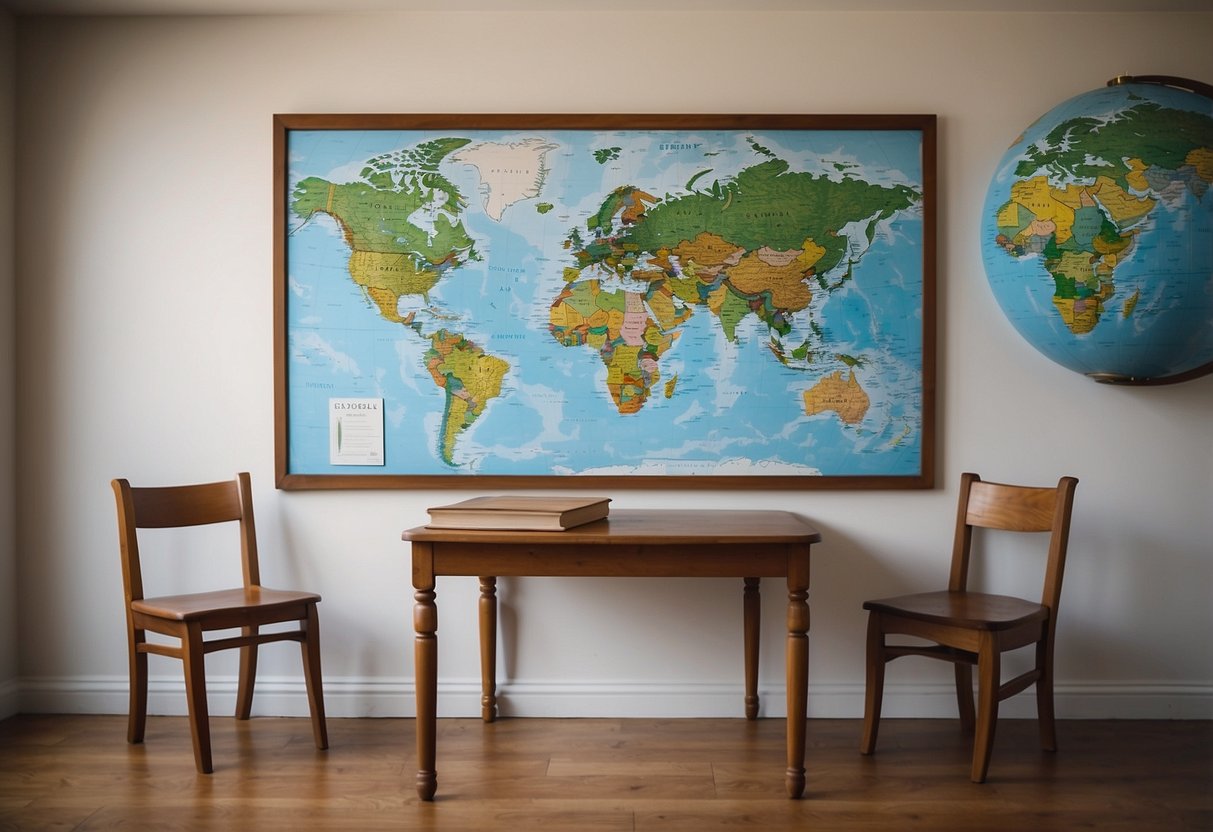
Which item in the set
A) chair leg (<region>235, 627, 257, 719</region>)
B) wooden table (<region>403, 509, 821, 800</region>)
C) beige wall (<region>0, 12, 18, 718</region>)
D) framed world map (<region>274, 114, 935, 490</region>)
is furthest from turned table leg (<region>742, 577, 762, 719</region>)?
beige wall (<region>0, 12, 18, 718</region>)

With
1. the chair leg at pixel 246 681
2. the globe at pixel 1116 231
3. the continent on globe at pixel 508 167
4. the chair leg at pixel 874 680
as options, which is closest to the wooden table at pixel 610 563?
the chair leg at pixel 874 680

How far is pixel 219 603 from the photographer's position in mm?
2760

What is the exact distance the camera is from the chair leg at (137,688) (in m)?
2.85

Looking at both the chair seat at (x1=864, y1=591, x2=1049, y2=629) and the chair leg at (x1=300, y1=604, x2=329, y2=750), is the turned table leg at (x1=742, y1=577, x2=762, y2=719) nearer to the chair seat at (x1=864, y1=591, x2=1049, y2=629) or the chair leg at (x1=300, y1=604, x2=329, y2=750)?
the chair seat at (x1=864, y1=591, x2=1049, y2=629)

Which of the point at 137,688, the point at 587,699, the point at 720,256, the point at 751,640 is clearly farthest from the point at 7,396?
the point at 751,640

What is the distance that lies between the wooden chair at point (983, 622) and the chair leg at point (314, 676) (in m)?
1.62

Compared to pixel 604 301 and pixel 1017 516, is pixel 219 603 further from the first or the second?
pixel 1017 516

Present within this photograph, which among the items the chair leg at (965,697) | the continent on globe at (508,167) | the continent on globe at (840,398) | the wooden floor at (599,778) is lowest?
the wooden floor at (599,778)

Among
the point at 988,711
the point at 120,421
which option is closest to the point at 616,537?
the point at 988,711

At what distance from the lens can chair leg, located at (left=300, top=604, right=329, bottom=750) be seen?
2.83 meters

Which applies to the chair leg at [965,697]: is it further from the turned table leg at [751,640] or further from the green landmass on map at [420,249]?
the green landmass on map at [420,249]

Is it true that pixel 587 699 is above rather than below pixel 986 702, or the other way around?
below

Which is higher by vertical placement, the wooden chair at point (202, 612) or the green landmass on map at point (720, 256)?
the green landmass on map at point (720, 256)

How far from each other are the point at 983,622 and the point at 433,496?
175cm
